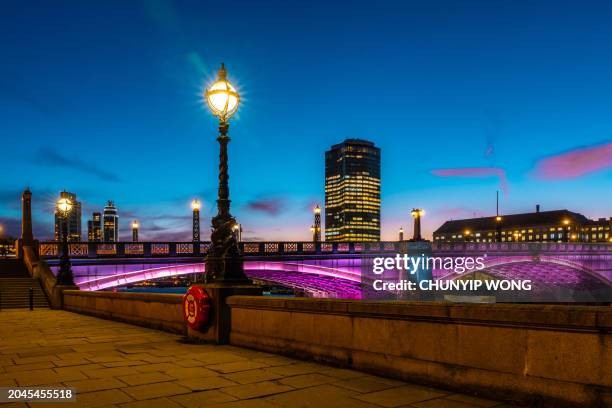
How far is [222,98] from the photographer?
37.7 feet

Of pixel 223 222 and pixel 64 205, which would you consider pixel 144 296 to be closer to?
pixel 223 222

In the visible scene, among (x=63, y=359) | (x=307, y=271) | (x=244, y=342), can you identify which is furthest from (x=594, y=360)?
(x=307, y=271)

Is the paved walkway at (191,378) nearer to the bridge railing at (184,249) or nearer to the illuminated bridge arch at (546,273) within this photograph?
the bridge railing at (184,249)

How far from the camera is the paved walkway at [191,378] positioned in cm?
612

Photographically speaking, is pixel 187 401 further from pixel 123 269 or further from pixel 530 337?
pixel 123 269

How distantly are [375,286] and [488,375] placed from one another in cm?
4897

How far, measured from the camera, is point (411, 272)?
56.3m

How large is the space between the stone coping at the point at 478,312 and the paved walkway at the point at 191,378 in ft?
2.78

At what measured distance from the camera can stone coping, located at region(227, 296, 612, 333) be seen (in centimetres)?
521

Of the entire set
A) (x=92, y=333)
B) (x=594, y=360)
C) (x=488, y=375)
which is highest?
(x=594, y=360)

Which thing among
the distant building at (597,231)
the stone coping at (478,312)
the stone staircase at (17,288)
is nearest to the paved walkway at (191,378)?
the stone coping at (478,312)

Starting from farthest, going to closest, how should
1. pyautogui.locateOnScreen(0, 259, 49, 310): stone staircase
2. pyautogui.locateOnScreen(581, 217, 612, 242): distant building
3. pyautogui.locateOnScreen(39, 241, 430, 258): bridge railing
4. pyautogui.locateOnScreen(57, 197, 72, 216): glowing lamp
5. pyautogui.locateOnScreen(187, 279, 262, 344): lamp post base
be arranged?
pyautogui.locateOnScreen(581, 217, 612, 242): distant building → pyautogui.locateOnScreen(39, 241, 430, 258): bridge railing → pyautogui.locateOnScreen(0, 259, 49, 310): stone staircase → pyautogui.locateOnScreen(57, 197, 72, 216): glowing lamp → pyautogui.locateOnScreen(187, 279, 262, 344): lamp post base

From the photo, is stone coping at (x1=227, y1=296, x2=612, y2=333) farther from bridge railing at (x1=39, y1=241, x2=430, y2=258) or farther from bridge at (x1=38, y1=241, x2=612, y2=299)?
bridge at (x1=38, y1=241, x2=612, y2=299)

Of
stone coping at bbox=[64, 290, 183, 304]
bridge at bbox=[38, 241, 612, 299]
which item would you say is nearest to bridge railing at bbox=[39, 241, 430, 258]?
bridge at bbox=[38, 241, 612, 299]
